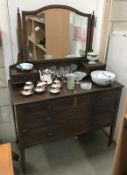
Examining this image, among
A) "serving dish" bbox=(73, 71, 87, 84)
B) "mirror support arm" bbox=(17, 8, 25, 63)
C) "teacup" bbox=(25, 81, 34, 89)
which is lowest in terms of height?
"teacup" bbox=(25, 81, 34, 89)

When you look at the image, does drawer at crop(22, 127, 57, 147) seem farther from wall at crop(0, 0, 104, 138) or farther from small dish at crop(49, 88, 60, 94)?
wall at crop(0, 0, 104, 138)

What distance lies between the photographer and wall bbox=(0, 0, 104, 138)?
5.32 feet

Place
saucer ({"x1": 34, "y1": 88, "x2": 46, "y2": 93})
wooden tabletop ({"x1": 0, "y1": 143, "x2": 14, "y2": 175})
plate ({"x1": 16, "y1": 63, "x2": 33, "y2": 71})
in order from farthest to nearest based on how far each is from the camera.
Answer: plate ({"x1": 16, "y1": 63, "x2": 33, "y2": 71}), saucer ({"x1": 34, "y1": 88, "x2": 46, "y2": 93}), wooden tabletop ({"x1": 0, "y1": 143, "x2": 14, "y2": 175})

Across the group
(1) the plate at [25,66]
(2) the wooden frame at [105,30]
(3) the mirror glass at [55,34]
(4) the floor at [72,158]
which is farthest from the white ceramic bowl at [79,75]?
(4) the floor at [72,158]

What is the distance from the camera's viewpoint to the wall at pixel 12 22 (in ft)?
5.32

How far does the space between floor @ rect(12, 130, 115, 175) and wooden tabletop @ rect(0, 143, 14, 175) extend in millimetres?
437

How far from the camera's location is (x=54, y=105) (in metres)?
1.58

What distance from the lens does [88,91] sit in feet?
5.42

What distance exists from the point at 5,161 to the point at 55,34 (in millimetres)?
1176

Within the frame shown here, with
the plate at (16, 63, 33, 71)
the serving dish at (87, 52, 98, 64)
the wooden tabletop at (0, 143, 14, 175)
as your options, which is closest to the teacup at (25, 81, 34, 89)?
the plate at (16, 63, 33, 71)

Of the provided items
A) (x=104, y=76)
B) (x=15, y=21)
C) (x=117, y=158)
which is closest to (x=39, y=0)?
(x=15, y=21)

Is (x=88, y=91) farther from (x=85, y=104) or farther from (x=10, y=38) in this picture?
(x=10, y=38)

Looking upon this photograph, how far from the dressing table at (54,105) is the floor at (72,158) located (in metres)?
0.20

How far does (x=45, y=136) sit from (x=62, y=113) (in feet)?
0.85
